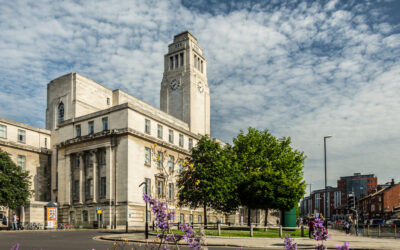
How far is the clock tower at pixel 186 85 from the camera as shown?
77.4 metres

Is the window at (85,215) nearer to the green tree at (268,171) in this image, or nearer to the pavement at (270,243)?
the green tree at (268,171)

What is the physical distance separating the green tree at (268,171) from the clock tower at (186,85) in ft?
78.6

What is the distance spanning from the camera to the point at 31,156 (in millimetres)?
55875

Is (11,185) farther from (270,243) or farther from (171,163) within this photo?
(270,243)

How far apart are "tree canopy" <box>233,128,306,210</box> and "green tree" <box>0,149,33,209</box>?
26422 millimetres

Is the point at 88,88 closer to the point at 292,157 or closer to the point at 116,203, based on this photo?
the point at 116,203

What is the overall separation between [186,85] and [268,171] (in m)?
39.6

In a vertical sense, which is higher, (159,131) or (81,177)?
(159,131)

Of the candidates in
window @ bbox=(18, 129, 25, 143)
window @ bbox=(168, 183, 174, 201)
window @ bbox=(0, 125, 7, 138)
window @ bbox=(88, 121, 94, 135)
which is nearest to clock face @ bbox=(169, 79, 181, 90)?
window @ bbox=(168, 183, 174, 201)

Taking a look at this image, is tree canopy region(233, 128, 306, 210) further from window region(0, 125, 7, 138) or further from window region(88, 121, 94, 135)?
window region(0, 125, 7, 138)

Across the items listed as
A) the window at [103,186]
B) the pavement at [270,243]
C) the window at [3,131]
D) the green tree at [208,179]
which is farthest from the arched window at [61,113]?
the pavement at [270,243]

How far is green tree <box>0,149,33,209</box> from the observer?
42469 mm

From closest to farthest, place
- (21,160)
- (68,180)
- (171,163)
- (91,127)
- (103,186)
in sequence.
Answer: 1. (103,186)
2. (68,180)
3. (91,127)
4. (21,160)
5. (171,163)

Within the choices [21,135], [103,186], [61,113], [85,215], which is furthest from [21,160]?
[103,186]
